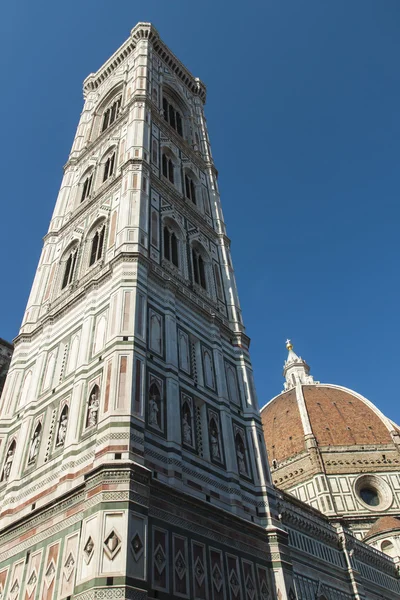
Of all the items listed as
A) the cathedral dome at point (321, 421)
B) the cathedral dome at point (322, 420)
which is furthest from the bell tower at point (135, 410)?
the cathedral dome at point (322, 420)

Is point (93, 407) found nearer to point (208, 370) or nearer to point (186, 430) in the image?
point (186, 430)

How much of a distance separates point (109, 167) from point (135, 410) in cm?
1269

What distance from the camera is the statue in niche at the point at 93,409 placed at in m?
11.0

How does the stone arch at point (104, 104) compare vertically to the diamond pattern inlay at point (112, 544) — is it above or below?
above

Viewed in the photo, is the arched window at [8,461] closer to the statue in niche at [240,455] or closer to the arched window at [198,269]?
the statue in niche at [240,455]

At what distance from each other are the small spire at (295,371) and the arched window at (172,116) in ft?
160

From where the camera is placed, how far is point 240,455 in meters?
13.2

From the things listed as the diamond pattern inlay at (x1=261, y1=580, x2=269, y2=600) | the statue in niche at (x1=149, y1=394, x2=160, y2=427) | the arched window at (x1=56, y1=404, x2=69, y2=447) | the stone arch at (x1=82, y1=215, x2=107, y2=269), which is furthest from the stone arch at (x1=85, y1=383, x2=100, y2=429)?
the stone arch at (x1=82, y1=215, x2=107, y2=269)

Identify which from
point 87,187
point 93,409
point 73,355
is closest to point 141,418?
point 93,409

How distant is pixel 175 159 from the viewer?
70.9ft

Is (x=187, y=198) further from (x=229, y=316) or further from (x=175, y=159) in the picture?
(x=229, y=316)

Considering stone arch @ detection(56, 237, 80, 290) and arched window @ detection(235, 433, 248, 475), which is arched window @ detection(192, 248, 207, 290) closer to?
stone arch @ detection(56, 237, 80, 290)

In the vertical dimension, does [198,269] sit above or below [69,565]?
above

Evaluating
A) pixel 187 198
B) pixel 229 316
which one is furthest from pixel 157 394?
pixel 187 198
